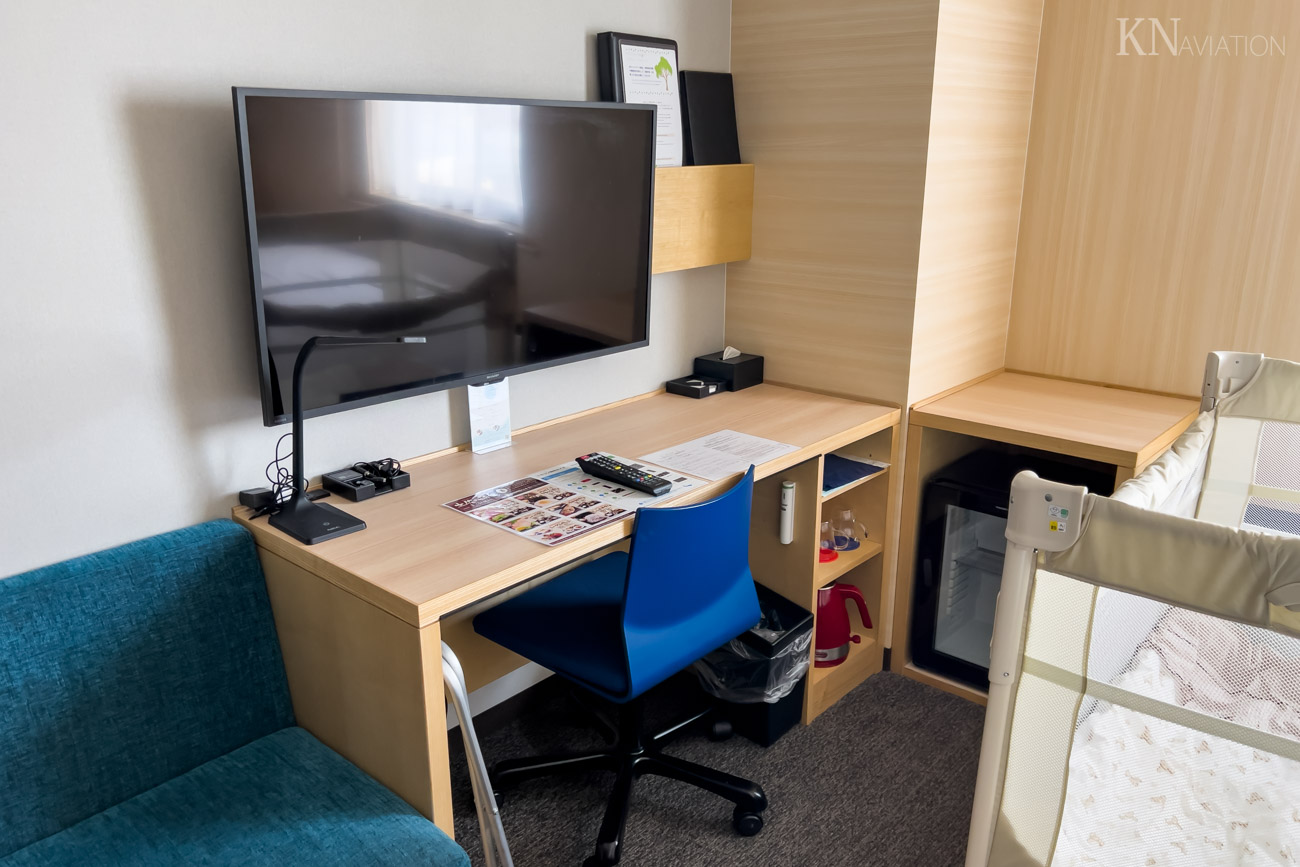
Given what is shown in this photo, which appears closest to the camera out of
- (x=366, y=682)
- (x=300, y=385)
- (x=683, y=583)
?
(x=366, y=682)

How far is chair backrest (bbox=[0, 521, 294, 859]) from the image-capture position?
1532 millimetres

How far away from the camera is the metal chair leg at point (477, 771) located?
1585 mm

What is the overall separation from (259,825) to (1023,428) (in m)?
1.86

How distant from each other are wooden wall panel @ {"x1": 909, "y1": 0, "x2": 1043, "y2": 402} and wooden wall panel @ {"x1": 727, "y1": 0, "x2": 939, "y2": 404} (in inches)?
2.0

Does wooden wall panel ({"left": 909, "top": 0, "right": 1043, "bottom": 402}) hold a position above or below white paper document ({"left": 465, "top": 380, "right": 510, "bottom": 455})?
above

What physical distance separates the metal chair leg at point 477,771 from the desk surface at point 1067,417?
1.44m

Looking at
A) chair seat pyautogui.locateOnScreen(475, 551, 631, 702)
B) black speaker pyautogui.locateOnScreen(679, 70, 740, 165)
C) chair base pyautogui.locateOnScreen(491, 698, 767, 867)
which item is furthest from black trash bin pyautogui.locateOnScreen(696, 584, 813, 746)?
black speaker pyautogui.locateOnScreen(679, 70, 740, 165)

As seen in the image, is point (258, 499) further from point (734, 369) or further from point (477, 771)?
point (734, 369)

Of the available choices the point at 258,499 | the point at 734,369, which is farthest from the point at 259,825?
the point at 734,369

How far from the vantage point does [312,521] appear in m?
1.77

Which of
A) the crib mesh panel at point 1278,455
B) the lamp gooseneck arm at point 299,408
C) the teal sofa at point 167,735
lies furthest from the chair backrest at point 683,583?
the crib mesh panel at point 1278,455

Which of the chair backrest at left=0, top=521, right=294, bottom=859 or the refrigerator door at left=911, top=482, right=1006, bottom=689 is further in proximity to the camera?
the refrigerator door at left=911, top=482, right=1006, bottom=689

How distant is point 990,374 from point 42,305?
2420mm

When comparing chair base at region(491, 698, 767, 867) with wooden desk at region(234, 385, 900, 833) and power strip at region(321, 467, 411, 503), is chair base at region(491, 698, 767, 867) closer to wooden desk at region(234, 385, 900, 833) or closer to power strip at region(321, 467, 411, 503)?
wooden desk at region(234, 385, 900, 833)
